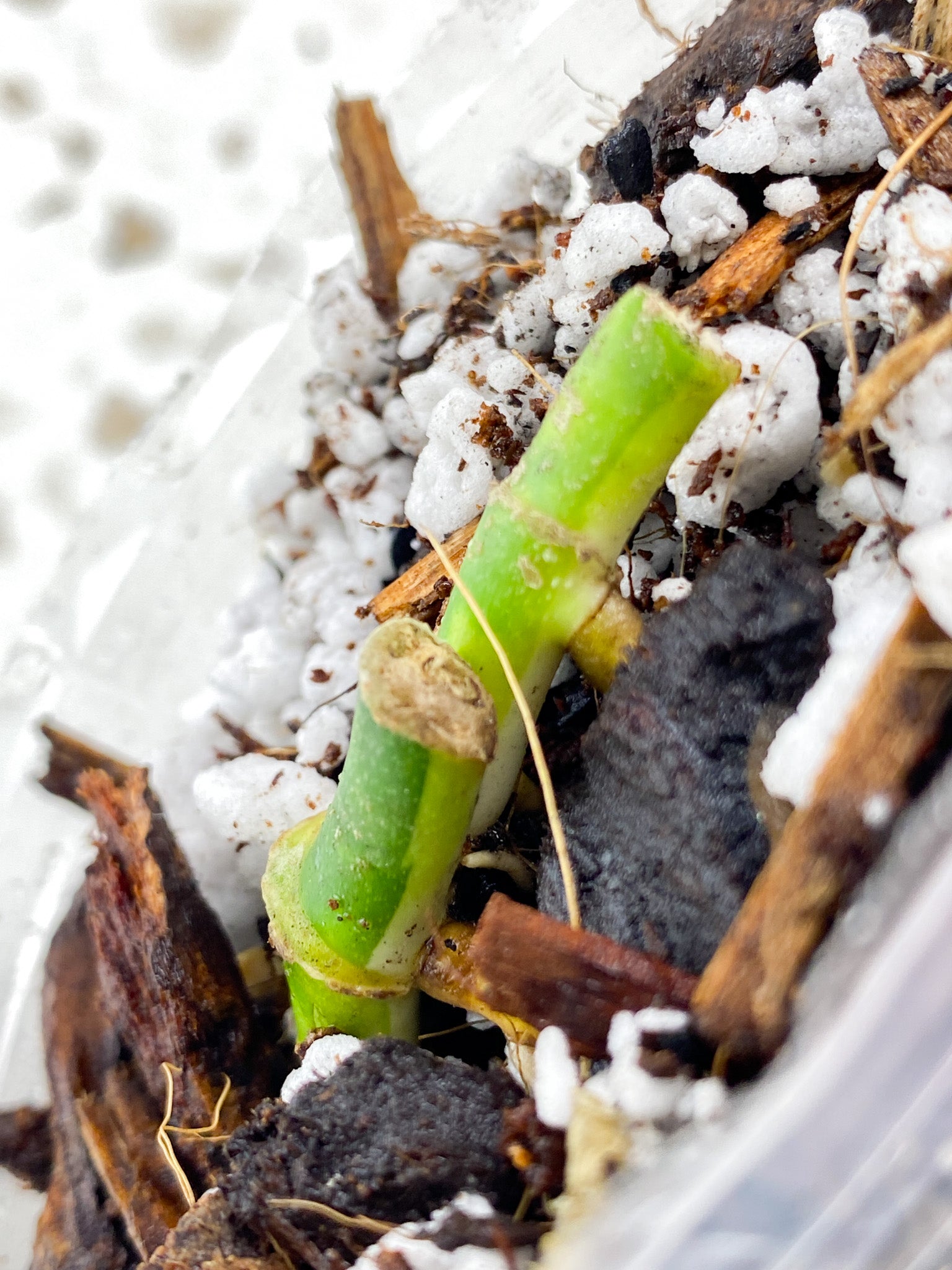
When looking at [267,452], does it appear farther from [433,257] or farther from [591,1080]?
[591,1080]

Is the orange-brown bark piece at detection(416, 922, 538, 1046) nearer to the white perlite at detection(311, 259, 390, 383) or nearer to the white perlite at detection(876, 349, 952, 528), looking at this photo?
the white perlite at detection(876, 349, 952, 528)

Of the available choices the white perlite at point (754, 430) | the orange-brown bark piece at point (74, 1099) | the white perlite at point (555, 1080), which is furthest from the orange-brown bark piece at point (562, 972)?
the orange-brown bark piece at point (74, 1099)

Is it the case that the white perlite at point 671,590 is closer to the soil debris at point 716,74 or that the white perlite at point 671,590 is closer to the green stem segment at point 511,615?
the green stem segment at point 511,615

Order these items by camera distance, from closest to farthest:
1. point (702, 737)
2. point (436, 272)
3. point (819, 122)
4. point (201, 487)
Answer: point (702, 737), point (819, 122), point (436, 272), point (201, 487)

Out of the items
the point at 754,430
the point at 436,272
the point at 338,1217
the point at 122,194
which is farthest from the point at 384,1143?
the point at 122,194

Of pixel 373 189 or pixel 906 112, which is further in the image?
pixel 373 189

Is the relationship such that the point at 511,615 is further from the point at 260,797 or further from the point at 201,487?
the point at 201,487

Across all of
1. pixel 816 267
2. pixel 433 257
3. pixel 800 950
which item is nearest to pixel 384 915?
pixel 800 950
